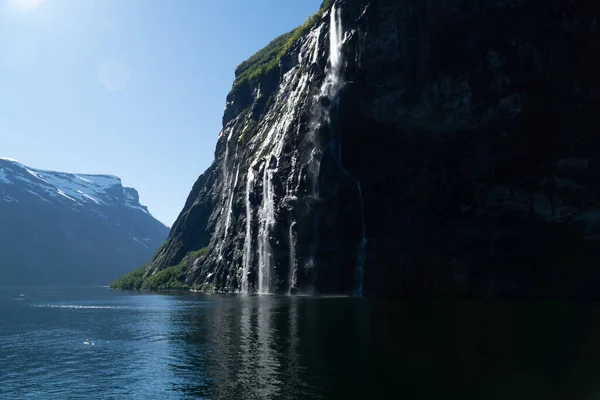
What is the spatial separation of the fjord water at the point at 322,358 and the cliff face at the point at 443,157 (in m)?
25.9

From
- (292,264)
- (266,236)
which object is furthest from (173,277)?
(292,264)

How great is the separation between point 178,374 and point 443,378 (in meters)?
15.6

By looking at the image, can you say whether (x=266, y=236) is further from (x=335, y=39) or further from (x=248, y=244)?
(x=335, y=39)

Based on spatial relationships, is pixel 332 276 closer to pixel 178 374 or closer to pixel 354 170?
pixel 354 170

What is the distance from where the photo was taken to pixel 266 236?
108438 millimetres

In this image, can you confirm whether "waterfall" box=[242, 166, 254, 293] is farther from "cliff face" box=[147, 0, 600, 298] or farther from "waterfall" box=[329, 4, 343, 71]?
"waterfall" box=[329, 4, 343, 71]

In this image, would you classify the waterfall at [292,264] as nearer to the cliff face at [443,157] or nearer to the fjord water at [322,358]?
the cliff face at [443,157]

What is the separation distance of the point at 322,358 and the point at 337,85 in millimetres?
72702

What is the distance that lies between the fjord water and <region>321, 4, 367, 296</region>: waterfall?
34.3 metres

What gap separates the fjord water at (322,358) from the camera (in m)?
24.7

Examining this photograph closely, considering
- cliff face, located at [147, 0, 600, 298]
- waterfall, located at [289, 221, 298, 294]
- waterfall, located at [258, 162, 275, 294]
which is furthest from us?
waterfall, located at [258, 162, 275, 294]

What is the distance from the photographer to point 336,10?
102438 mm

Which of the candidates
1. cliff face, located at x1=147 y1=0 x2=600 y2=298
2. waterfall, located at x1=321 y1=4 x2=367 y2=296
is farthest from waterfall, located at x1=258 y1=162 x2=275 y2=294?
waterfall, located at x1=321 y1=4 x2=367 y2=296

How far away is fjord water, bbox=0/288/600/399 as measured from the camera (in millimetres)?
24688
